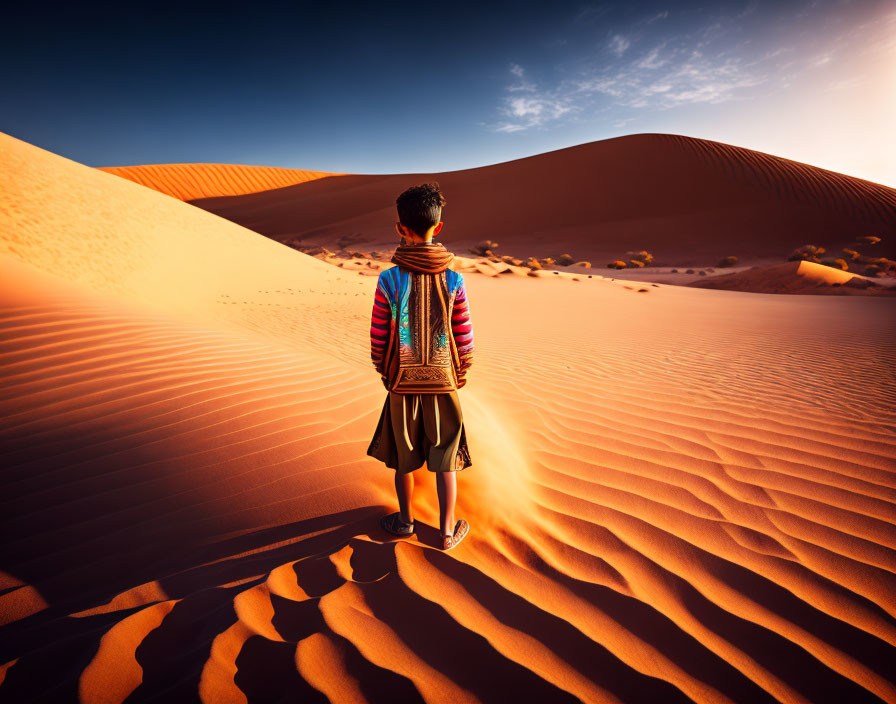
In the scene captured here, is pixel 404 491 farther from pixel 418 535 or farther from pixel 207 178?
pixel 207 178

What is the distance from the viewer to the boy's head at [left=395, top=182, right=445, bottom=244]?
1.74m

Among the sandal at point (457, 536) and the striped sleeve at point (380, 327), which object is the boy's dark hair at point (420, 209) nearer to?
the striped sleeve at point (380, 327)

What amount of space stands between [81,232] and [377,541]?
962 cm

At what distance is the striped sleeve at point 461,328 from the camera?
1868mm

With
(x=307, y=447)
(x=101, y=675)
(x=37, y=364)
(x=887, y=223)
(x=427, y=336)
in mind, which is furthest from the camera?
(x=887, y=223)

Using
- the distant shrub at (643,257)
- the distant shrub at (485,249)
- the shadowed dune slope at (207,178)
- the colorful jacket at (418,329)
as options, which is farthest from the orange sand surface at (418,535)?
the shadowed dune slope at (207,178)

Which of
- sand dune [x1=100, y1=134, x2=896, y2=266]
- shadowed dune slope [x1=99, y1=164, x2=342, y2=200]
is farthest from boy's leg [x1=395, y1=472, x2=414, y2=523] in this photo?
shadowed dune slope [x1=99, y1=164, x2=342, y2=200]

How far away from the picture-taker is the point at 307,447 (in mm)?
2709

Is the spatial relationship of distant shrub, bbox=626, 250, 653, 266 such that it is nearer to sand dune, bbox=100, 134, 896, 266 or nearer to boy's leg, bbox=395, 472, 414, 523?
sand dune, bbox=100, 134, 896, 266

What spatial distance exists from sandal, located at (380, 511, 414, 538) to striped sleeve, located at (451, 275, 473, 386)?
0.77m

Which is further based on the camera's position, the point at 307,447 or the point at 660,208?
the point at 660,208

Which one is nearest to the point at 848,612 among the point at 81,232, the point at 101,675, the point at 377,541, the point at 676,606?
the point at 676,606

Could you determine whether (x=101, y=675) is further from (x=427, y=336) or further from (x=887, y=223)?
(x=887, y=223)

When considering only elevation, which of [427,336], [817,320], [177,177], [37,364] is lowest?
[817,320]
